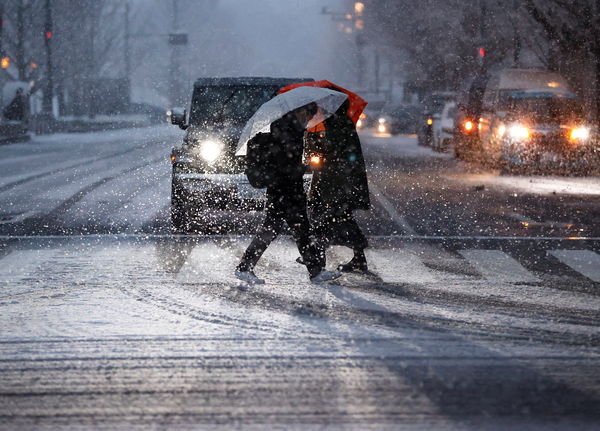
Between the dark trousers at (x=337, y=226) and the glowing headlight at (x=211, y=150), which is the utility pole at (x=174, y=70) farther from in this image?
the dark trousers at (x=337, y=226)

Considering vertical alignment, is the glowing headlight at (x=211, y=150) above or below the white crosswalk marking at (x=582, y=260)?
above

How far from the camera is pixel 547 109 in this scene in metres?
25.2

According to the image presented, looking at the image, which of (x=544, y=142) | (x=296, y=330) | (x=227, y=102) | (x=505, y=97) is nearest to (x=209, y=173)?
(x=227, y=102)

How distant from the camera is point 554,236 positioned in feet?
41.5

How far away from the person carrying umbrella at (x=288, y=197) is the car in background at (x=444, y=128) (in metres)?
21.4

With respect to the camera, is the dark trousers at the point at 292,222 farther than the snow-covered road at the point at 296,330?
Yes

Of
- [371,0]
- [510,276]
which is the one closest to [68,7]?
[371,0]

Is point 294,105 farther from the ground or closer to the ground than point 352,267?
farther from the ground

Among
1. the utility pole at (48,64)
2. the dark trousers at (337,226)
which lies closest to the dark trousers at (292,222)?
the dark trousers at (337,226)

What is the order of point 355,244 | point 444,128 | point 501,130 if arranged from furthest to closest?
point 444,128 → point 501,130 → point 355,244

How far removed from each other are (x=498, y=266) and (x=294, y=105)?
2.86m

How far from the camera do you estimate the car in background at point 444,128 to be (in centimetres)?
3100

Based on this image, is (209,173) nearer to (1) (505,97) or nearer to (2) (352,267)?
(2) (352,267)

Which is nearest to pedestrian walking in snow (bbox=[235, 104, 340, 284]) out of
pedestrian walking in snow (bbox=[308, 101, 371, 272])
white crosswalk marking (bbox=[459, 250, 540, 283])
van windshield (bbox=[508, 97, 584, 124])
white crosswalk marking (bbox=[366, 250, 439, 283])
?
pedestrian walking in snow (bbox=[308, 101, 371, 272])
